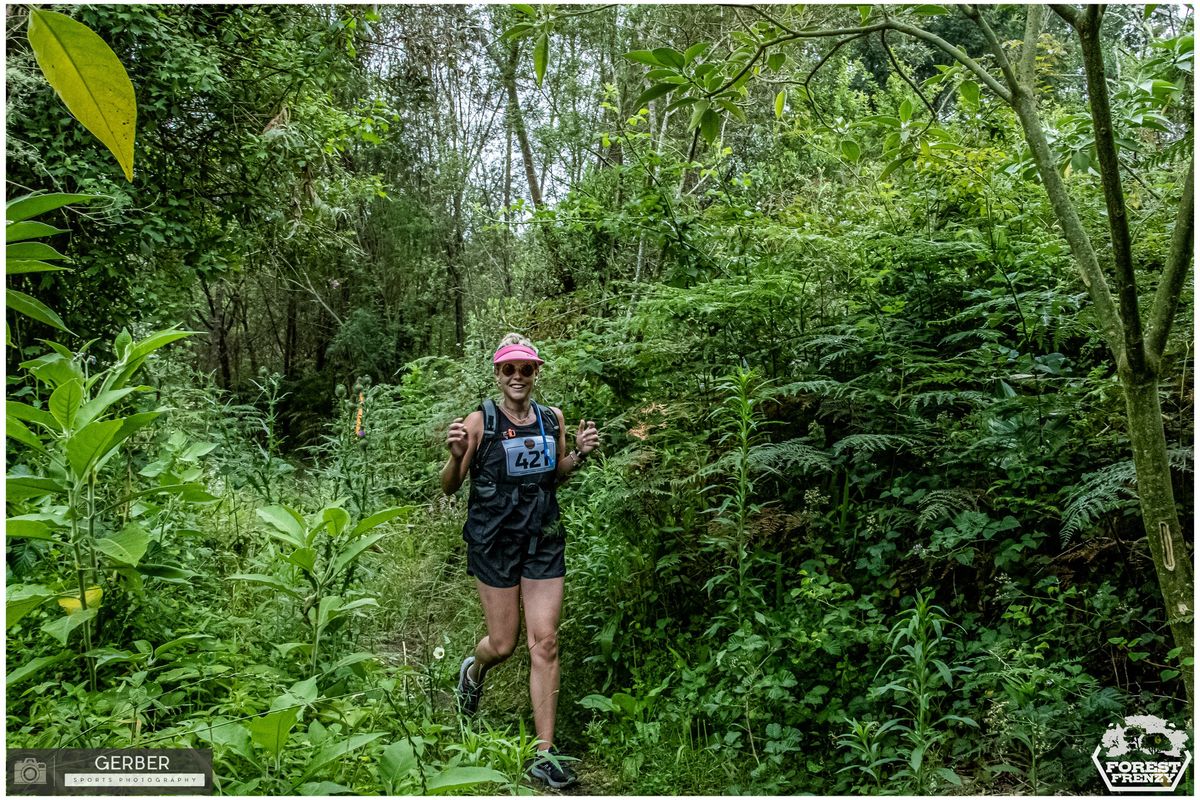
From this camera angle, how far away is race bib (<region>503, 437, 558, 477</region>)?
410cm

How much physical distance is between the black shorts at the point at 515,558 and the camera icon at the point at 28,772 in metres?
2.07

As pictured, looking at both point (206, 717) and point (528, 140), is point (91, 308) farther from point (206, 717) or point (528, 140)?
point (528, 140)

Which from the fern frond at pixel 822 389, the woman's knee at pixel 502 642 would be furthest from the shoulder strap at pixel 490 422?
the fern frond at pixel 822 389

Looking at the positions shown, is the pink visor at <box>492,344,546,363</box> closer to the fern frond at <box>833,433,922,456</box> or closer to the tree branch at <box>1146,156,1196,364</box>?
the fern frond at <box>833,433,922,456</box>

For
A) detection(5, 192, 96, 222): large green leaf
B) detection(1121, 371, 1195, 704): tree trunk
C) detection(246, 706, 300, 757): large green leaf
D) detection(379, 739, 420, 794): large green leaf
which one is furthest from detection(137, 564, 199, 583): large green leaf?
detection(1121, 371, 1195, 704): tree trunk

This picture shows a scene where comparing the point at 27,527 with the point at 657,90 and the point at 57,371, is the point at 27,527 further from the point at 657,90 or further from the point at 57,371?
the point at 657,90

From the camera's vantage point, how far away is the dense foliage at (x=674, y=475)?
270 centimetres

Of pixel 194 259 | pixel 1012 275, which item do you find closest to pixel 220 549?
pixel 194 259

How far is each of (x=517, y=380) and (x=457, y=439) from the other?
49 cm

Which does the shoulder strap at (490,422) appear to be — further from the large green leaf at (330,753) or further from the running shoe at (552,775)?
the large green leaf at (330,753)

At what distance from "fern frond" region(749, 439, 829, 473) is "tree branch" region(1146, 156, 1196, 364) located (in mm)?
2138

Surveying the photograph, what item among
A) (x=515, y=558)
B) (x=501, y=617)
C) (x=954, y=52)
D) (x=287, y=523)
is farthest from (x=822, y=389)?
(x=287, y=523)

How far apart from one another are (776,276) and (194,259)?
4534 mm

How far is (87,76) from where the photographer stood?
81 cm
